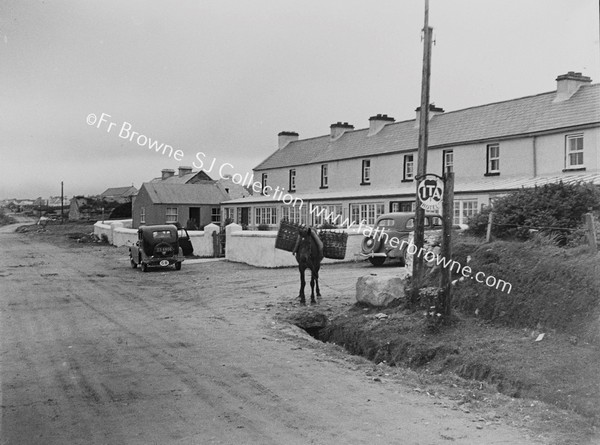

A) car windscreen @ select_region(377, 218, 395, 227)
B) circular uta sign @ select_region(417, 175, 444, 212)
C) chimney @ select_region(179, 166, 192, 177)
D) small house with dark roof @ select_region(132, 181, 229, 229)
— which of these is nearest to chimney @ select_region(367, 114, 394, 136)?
small house with dark roof @ select_region(132, 181, 229, 229)

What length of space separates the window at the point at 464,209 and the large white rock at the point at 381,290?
14.4m

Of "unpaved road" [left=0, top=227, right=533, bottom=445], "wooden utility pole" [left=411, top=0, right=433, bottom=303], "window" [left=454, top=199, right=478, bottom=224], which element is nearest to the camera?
"unpaved road" [left=0, top=227, right=533, bottom=445]

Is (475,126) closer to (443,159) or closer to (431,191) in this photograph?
(443,159)

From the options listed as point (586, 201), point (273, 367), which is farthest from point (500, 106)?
point (273, 367)

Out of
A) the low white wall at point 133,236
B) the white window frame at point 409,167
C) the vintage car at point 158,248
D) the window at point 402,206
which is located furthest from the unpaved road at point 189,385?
the white window frame at point 409,167

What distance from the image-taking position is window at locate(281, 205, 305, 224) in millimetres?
38619

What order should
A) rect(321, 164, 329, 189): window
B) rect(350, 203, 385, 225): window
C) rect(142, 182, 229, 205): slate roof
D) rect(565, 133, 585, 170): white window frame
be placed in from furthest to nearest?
rect(142, 182, 229, 205): slate roof, rect(321, 164, 329, 189): window, rect(350, 203, 385, 225): window, rect(565, 133, 585, 170): white window frame

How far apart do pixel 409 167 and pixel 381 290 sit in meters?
21.9

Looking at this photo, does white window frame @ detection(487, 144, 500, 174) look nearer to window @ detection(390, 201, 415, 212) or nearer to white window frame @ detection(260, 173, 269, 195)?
window @ detection(390, 201, 415, 212)

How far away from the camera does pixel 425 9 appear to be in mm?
11773

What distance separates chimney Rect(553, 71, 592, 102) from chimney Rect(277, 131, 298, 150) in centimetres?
2476

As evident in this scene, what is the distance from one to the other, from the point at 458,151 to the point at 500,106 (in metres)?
3.19

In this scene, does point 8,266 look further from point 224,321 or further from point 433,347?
point 433,347

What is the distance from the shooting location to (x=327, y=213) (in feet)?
114
